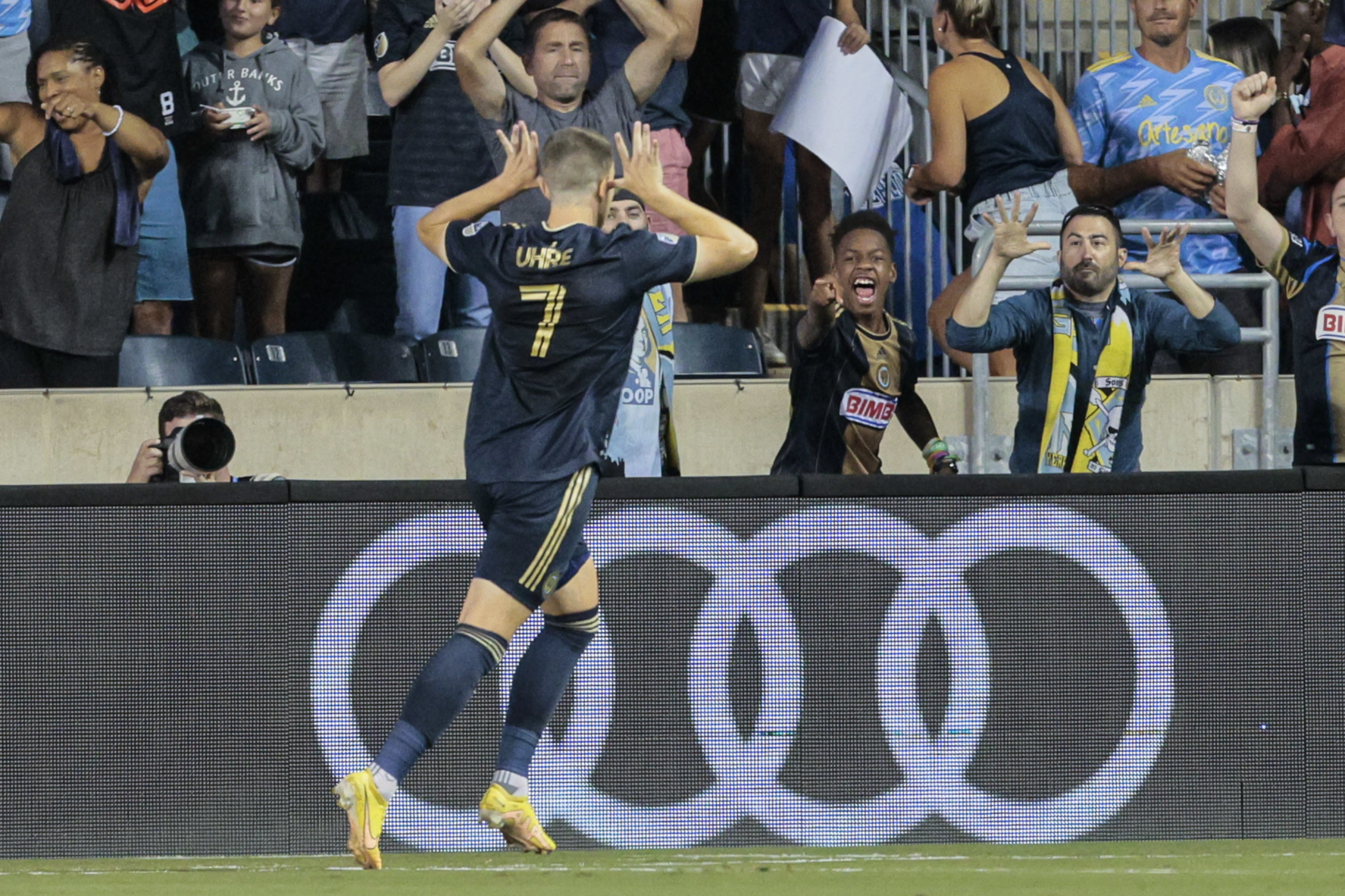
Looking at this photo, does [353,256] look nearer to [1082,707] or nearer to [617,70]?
[617,70]

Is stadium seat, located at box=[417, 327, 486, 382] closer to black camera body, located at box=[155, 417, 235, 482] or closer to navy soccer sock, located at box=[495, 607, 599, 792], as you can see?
black camera body, located at box=[155, 417, 235, 482]

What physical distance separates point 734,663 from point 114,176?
408 centimetres

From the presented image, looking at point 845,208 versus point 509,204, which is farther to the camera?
point 845,208

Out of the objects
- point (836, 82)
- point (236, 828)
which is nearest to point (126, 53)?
point (836, 82)

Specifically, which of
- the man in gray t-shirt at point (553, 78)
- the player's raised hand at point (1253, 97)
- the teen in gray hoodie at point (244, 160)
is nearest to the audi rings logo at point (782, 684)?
the player's raised hand at point (1253, 97)

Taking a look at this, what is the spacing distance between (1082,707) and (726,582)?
46.0 inches

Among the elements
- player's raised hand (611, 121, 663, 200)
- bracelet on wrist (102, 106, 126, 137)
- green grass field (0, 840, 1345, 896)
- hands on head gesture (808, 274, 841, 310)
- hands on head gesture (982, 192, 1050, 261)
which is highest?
bracelet on wrist (102, 106, 126, 137)

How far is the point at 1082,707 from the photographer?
18.8ft

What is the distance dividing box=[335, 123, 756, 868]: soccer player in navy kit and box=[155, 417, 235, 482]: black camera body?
1.33m

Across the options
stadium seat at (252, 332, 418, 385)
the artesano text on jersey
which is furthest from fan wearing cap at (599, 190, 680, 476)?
the artesano text on jersey

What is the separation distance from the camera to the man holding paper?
9.09 metres

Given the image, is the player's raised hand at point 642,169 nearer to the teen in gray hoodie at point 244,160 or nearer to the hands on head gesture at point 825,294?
the hands on head gesture at point 825,294

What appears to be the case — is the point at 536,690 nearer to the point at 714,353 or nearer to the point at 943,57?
the point at 714,353

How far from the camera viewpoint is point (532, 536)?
16.8ft
